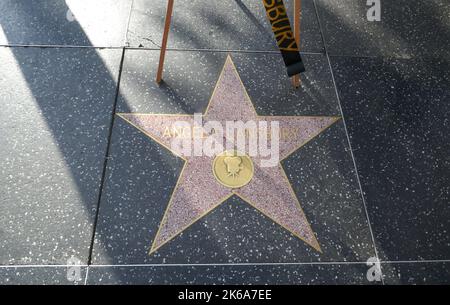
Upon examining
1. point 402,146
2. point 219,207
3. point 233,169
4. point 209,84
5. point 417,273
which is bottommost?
point 417,273

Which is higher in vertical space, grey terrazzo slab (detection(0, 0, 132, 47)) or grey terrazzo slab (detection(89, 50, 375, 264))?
grey terrazzo slab (detection(0, 0, 132, 47))

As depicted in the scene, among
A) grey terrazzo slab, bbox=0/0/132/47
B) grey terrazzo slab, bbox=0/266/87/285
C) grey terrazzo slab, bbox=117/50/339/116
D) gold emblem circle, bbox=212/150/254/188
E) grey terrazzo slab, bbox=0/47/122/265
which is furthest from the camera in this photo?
grey terrazzo slab, bbox=0/0/132/47

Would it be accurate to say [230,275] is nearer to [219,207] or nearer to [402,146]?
[219,207]

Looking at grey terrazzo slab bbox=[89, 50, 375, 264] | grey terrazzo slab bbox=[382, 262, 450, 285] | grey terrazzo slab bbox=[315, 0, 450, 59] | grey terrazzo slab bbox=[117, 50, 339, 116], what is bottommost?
grey terrazzo slab bbox=[382, 262, 450, 285]

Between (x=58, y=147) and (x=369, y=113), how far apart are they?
78.4 inches

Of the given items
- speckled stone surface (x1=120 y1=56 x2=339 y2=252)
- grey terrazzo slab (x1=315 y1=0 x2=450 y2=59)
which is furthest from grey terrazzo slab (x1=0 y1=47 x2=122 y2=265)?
grey terrazzo slab (x1=315 y1=0 x2=450 y2=59)

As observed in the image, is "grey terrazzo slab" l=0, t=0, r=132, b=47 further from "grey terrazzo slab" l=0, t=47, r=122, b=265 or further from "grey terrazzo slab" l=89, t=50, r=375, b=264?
"grey terrazzo slab" l=89, t=50, r=375, b=264

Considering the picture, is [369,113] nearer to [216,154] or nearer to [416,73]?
[416,73]

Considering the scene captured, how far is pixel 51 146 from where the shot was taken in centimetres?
216

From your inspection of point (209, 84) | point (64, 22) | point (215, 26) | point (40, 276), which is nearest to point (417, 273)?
point (209, 84)

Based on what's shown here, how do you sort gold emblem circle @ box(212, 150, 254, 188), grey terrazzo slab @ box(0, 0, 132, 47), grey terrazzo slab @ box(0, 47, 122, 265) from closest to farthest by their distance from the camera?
grey terrazzo slab @ box(0, 47, 122, 265) → gold emblem circle @ box(212, 150, 254, 188) → grey terrazzo slab @ box(0, 0, 132, 47)

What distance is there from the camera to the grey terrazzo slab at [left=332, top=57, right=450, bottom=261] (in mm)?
1953

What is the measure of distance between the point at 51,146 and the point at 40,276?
2.51ft
